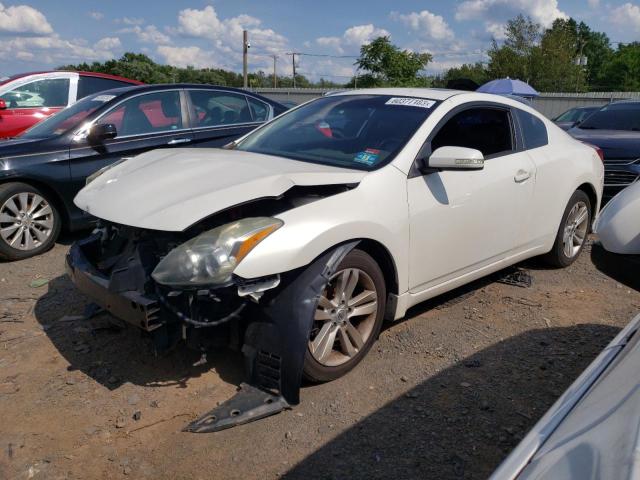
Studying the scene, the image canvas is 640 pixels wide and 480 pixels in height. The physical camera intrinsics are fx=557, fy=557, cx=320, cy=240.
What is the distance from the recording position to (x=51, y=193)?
543cm

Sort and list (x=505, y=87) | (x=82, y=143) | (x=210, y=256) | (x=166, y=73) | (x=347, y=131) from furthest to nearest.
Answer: (x=166, y=73) → (x=505, y=87) → (x=82, y=143) → (x=347, y=131) → (x=210, y=256)

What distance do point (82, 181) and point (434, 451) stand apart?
438 cm

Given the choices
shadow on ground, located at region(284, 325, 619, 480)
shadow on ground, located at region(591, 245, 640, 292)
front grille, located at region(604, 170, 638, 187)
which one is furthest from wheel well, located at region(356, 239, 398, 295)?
front grille, located at region(604, 170, 638, 187)

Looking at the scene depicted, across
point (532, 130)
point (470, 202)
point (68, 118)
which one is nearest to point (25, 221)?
point (68, 118)

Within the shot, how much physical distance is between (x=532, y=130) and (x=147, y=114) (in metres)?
3.94

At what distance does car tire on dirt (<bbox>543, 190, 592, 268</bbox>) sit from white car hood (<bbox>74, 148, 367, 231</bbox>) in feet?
8.12

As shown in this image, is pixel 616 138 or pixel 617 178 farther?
pixel 616 138

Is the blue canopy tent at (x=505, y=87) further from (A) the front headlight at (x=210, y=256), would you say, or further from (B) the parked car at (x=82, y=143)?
(A) the front headlight at (x=210, y=256)

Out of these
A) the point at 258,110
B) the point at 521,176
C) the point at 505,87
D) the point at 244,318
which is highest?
the point at 505,87

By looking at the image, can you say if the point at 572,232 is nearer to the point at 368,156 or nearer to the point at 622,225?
the point at 368,156

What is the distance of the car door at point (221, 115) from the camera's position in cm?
635

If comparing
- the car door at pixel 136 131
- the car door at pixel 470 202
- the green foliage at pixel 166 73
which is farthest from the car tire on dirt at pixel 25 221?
the green foliage at pixel 166 73

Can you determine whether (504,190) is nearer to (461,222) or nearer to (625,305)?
(461,222)

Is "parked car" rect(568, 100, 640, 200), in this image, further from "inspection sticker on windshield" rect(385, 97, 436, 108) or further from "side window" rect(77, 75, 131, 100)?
"side window" rect(77, 75, 131, 100)
